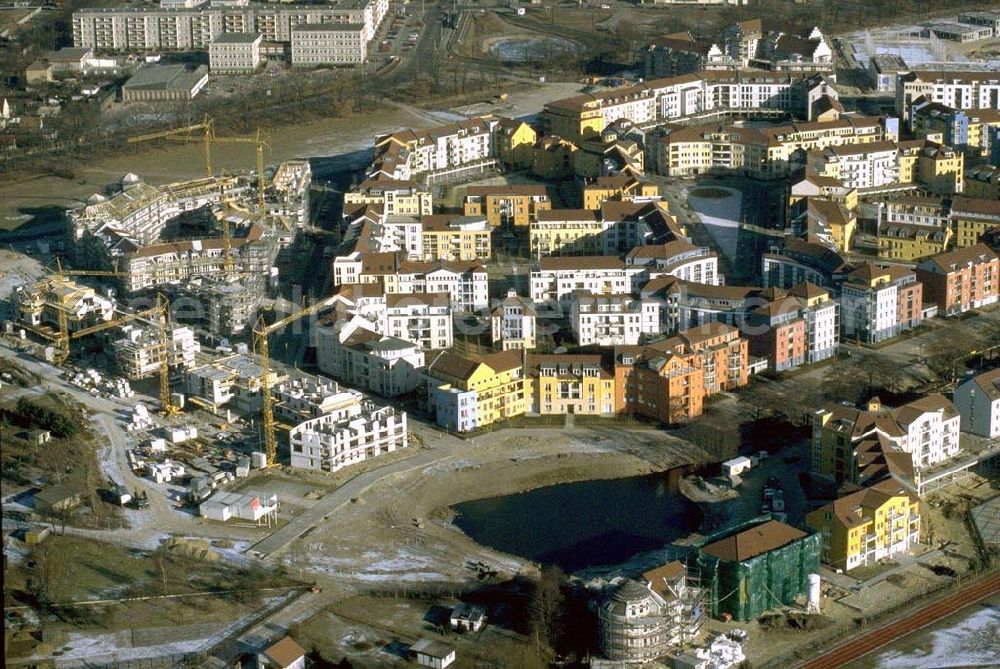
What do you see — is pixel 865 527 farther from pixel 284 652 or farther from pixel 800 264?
pixel 800 264

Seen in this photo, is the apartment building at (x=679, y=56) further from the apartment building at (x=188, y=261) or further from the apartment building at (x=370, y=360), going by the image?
the apartment building at (x=370, y=360)

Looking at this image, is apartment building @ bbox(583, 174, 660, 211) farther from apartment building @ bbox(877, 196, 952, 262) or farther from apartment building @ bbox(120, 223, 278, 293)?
apartment building @ bbox(120, 223, 278, 293)

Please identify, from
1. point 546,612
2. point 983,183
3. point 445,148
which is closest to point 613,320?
point 546,612

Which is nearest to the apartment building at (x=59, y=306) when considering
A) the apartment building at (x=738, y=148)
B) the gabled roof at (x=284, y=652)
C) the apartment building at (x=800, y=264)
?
the apartment building at (x=800, y=264)

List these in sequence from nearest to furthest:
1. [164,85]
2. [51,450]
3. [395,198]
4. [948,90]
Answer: [51,450] → [395,198] → [948,90] → [164,85]

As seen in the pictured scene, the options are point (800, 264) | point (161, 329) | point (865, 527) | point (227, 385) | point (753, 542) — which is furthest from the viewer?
point (800, 264)

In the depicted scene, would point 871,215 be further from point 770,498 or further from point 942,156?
point 770,498

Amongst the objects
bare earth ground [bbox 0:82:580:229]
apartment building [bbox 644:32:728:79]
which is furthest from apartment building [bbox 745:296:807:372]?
apartment building [bbox 644:32:728:79]
